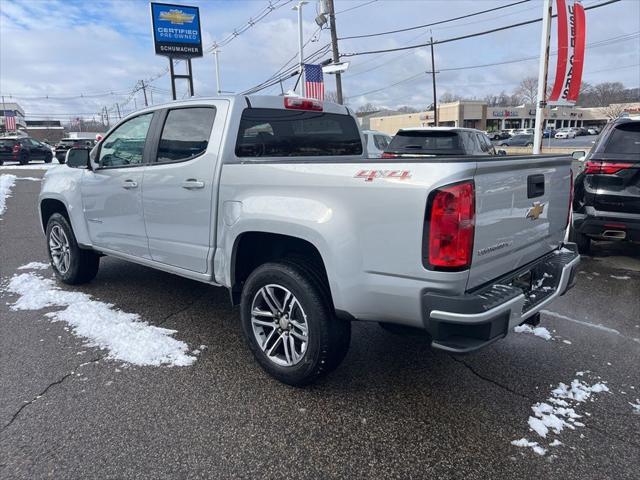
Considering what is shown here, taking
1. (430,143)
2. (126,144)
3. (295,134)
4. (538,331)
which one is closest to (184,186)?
(295,134)

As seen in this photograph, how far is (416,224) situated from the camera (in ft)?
7.81

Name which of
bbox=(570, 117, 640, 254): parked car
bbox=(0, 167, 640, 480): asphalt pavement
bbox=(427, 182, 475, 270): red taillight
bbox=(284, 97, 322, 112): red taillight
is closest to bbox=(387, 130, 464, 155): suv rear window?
bbox=(570, 117, 640, 254): parked car

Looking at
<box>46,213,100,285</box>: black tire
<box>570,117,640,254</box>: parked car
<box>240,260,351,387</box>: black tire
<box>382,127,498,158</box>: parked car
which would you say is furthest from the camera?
<box>382,127,498,158</box>: parked car

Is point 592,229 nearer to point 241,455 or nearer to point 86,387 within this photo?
point 241,455

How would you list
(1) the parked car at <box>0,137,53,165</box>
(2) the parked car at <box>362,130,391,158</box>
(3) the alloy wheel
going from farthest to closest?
(1) the parked car at <box>0,137,53,165</box> < (2) the parked car at <box>362,130,391,158</box> < (3) the alloy wheel

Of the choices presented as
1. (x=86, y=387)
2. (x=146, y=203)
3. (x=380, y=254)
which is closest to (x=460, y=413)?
(x=380, y=254)

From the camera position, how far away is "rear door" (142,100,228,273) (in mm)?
3492

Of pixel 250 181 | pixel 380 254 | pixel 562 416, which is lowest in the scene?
pixel 562 416

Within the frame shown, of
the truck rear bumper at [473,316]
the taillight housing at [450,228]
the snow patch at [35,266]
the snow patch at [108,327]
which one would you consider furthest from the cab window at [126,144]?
the truck rear bumper at [473,316]

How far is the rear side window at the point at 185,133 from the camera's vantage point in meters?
3.62

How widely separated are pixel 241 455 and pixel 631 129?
18.2ft

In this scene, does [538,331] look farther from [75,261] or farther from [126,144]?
[75,261]

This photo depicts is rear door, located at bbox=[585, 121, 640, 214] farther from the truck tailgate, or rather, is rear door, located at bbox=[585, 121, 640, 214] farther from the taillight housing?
the taillight housing

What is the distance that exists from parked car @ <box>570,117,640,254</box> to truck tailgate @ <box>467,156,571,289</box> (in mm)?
2541
